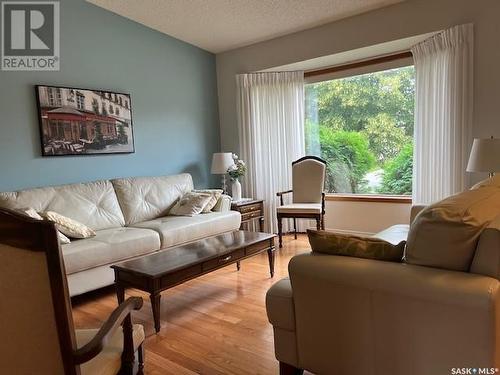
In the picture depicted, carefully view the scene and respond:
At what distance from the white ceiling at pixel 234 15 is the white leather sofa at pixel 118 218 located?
1809mm

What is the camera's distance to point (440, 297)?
1.30 metres

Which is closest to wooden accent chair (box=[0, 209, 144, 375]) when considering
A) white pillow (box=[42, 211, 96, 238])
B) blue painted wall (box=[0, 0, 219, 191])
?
white pillow (box=[42, 211, 96, 238])

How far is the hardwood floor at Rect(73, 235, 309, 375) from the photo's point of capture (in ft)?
6.64

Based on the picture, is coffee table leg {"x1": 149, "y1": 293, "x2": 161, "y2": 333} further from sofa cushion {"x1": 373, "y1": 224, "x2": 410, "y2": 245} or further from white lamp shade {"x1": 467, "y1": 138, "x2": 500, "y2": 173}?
white lamp shade {"x1": 467, "y1": 138, "x2": 500, "y2": 173}

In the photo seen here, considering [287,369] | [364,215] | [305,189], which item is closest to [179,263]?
[287,369]

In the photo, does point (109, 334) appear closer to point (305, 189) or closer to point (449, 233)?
point (449, 233)

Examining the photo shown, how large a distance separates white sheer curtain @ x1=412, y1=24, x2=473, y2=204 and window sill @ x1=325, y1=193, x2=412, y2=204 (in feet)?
0.87

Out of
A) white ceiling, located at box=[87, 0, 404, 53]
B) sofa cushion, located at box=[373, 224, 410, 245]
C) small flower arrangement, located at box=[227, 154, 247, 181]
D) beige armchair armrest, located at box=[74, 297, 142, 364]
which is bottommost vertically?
sofa cushion, located at box=[373, 224, 410, 245]

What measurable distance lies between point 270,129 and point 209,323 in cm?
305

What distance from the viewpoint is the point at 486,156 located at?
115 inches

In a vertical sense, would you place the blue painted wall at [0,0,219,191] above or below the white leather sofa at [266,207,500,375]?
above

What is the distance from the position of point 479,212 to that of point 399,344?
589 mm

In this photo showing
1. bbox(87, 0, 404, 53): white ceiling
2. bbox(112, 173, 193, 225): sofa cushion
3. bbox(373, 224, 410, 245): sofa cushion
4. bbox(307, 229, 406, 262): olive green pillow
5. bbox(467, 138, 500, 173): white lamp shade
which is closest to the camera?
bbox(307, 229, 406, 262): olive green pillow

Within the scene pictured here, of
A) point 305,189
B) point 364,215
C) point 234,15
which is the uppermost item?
point 234,15
